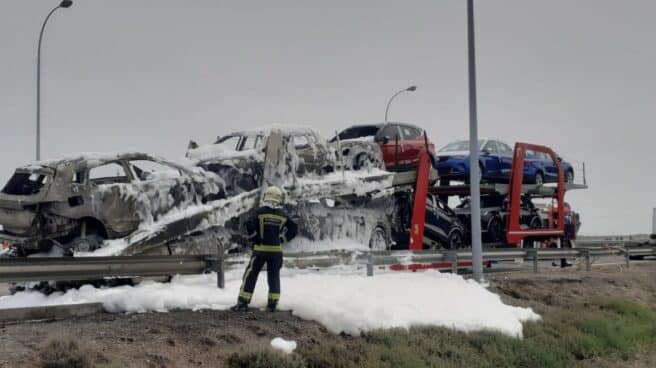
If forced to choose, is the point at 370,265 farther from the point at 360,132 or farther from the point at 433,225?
the point at 360,132

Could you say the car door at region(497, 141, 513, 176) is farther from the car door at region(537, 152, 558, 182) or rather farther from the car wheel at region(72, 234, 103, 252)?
the car wheel at region(72, 234, 103, 252)

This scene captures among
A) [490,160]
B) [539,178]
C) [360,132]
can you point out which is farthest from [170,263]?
[539,178]

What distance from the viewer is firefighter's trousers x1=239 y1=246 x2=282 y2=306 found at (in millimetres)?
8023

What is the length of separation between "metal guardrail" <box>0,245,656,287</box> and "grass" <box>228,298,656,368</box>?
8.38 ft

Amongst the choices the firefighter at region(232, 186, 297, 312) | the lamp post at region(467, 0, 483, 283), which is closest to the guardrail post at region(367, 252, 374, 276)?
the lamp post at region(467, 0, 483, 283)

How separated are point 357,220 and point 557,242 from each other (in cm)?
847

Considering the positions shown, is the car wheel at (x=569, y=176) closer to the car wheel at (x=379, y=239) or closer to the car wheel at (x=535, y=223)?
the car wheel at (x=535, y=223)

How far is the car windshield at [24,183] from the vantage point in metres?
9.46

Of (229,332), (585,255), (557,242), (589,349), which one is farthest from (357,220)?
(557,242)

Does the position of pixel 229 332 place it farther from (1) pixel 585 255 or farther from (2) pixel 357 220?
(1) pixel 585 255

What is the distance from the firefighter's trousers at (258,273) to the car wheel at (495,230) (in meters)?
9.12

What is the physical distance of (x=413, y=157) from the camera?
1441cm

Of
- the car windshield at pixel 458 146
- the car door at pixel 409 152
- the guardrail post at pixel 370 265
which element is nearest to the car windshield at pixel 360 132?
the car door at pixel 409 152

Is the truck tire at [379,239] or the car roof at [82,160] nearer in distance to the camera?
the car roof at [82,160]
